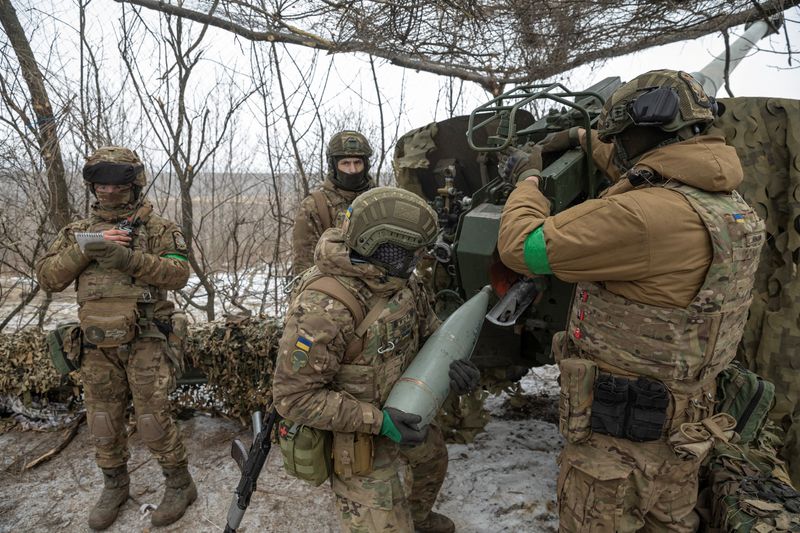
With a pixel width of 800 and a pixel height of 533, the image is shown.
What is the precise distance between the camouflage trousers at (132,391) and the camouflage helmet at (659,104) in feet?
10.0

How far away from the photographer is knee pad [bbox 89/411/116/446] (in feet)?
10.8

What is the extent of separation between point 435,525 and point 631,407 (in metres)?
1.62

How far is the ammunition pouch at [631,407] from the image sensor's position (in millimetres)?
2104

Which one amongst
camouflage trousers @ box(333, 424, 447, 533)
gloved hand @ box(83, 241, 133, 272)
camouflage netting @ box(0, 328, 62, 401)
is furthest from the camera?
camouflage netting @ box(0, 328, 62, 401)

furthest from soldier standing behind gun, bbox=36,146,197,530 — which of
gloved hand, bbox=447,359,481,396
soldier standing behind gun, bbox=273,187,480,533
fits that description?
gloved hand, bbox=447,359,481,396

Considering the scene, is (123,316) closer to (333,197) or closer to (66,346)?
(66,346)

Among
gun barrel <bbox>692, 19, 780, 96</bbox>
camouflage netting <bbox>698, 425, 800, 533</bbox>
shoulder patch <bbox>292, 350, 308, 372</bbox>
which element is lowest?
camouflage netting <bbox>698, 425, 800, 533</bbox>

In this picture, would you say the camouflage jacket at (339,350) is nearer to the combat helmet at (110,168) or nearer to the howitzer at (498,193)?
the howitzer at (498,193)

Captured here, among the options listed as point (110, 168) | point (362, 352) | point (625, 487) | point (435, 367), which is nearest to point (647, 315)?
point (625, 487)

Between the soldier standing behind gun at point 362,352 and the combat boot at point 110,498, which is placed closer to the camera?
the soldier standing behind gun at point 362,352

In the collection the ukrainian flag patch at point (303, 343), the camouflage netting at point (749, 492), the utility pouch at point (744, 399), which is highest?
the ukrainian flag patch at point (303, 343)

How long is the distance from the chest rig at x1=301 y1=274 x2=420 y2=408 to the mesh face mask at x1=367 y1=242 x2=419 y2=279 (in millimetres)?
135

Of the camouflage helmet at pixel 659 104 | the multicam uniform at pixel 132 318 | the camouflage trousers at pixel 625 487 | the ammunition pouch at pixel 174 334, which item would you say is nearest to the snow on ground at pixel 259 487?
the multicam uniform at pixel 132 318

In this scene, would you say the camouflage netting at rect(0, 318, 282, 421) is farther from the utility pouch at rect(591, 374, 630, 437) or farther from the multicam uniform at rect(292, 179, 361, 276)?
the utility pouch at rect(591, 374, 630, 437)
